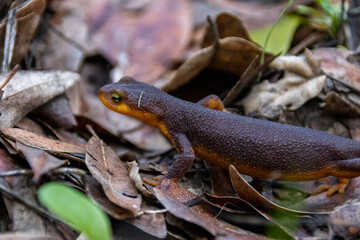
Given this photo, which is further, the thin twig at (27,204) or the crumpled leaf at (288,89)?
the crumpled leaf at (288,89)

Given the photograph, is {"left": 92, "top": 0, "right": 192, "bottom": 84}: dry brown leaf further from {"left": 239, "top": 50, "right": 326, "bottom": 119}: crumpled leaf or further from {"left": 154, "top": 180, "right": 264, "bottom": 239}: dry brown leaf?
{"left": 154, "top": 180, "right": 264, "bottom": 239}: dry brown leaf

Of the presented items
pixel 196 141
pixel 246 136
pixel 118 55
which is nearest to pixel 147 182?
pixel 196 141

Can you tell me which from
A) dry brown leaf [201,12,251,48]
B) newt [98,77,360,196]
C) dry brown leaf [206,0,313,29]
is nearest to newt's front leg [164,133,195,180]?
newt [98,77,360,196]

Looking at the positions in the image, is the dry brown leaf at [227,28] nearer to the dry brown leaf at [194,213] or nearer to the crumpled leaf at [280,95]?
the crumpled leaf at [280,95]

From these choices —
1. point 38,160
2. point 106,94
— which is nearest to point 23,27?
point 106,94

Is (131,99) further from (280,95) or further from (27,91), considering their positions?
(280,95)

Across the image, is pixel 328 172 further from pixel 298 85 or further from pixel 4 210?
pixel 4 210

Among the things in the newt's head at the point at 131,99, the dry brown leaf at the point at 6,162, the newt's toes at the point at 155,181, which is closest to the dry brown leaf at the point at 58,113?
the newt's head at the point at 131,99
